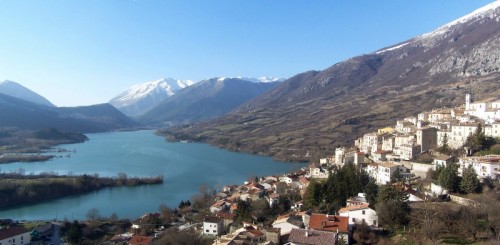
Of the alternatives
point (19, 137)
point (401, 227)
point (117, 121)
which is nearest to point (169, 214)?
point (401, 227)

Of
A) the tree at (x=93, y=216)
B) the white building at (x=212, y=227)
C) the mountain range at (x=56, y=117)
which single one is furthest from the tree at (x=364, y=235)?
the mountain range at (x=56, y=117)

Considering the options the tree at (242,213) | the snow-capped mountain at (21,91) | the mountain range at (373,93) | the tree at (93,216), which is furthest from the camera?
the snow-capped mountain at (21,91)

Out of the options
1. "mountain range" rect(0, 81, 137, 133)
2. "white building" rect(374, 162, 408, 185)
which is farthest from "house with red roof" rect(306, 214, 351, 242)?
"mountain range" rect(0, 81, 137, 133)

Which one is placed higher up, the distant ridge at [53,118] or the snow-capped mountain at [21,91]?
the snow-capped mountain at [21,91]

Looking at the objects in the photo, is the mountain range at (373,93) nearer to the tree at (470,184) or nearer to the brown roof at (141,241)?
the tree at (470,184)

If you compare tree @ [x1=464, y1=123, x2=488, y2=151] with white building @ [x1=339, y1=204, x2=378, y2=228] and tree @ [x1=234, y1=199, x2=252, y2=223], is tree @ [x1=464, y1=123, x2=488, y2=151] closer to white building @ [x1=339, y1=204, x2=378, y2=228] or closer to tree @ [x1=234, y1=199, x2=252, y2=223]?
white building @ [x1=339, y1=204, x2=378, y2=228]

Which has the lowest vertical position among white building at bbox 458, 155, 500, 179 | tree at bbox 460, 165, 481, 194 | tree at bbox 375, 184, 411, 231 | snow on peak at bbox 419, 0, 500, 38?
tree at bbox 375, 184, 411, 231
